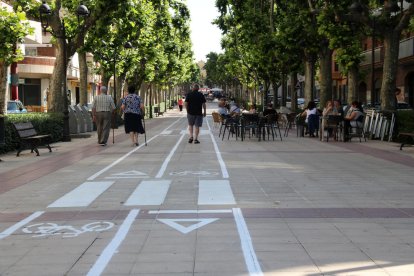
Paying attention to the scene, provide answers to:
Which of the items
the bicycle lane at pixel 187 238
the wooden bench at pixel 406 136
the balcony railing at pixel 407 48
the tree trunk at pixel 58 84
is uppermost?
the balcony railing at pixel 407 48

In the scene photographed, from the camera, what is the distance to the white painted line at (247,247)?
16.1ft

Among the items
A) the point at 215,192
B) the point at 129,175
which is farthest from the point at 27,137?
the point at 215,192

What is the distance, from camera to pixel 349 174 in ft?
36.5

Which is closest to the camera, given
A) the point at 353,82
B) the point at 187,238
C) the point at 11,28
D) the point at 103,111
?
the point at 187,238

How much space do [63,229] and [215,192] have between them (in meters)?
2.94

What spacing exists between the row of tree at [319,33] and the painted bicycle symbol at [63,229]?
610 inches

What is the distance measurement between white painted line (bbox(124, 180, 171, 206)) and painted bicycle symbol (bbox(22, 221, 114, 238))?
4.35ft

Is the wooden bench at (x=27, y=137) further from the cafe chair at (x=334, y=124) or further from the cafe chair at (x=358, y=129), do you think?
the cafe chair at (x=358, y=129)

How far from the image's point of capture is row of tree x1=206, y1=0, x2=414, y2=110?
20531mm

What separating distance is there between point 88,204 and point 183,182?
91.9 inches

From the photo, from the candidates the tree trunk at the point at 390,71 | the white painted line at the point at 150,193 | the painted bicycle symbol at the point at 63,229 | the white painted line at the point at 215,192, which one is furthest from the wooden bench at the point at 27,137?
the tree trunk at the point at 390,71

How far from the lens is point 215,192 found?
8.88 m

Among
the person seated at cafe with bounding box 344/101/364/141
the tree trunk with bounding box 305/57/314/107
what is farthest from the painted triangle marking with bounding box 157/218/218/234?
the tree trunk with bounding box 305/57/314/107

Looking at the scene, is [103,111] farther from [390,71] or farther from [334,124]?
[390,71]
